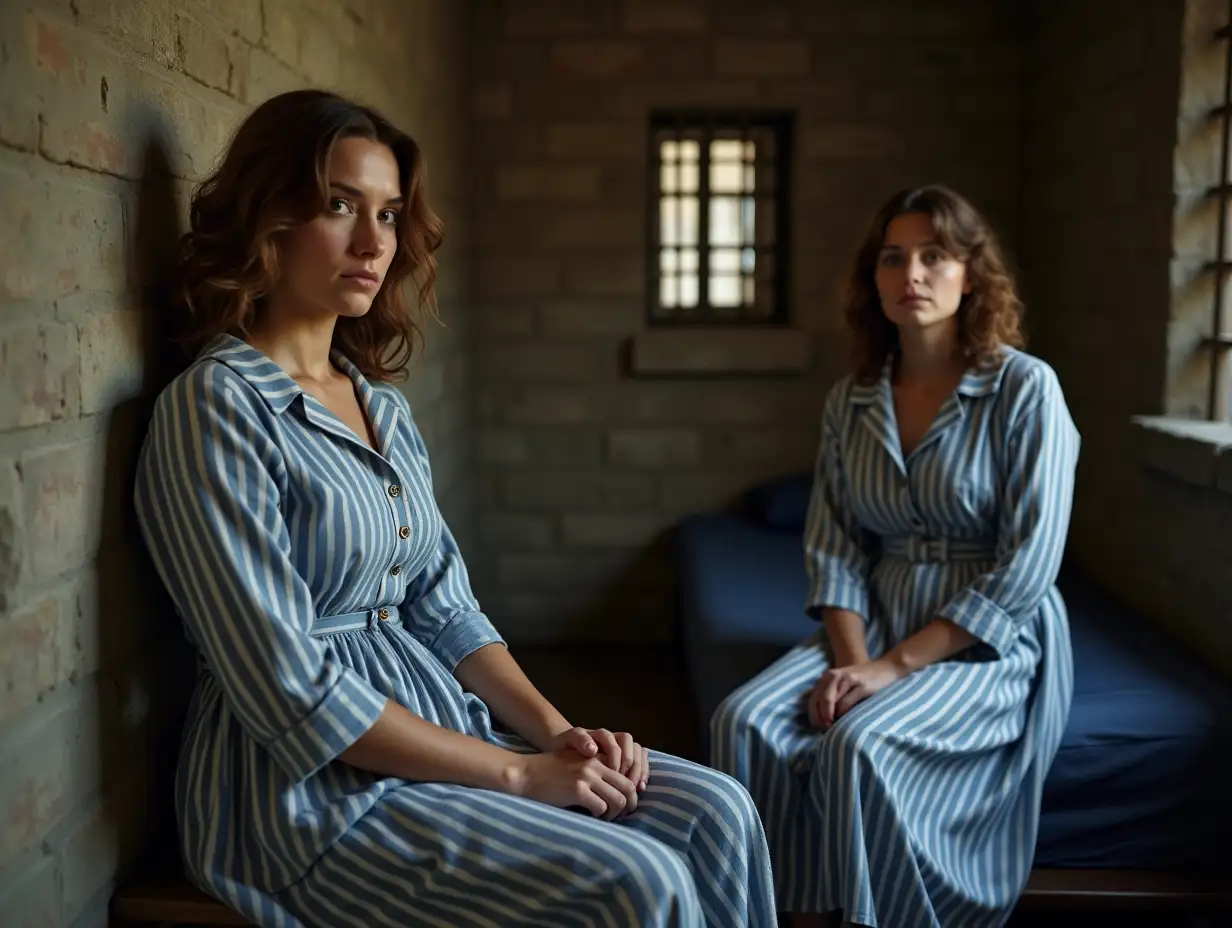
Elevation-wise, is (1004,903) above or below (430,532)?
below

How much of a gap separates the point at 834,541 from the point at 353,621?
125cm

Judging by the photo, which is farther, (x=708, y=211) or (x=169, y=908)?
(x=708, y=211)

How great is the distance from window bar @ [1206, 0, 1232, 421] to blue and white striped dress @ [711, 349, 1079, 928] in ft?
2.82

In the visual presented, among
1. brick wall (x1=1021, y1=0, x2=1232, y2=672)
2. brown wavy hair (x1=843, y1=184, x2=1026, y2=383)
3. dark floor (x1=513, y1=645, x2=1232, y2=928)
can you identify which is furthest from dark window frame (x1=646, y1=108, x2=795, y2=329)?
brown wavy hair (x1=843, y1=184, x2=1026, y2=383)

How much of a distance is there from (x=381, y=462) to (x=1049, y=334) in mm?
3071

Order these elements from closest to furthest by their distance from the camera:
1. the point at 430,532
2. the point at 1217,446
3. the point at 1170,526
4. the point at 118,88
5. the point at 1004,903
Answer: the point at 118,88 < the point at 430,532 < the point at 1004,903 < the point at 1217,446 < the point at 1170,526

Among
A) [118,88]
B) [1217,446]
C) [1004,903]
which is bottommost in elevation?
[1004,903]

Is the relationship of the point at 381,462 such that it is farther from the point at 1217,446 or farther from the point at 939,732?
the point at 1217,446

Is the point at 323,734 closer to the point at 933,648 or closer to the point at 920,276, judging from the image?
the point at 933,648

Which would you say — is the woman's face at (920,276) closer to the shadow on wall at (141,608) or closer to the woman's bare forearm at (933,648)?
the woman's bare forearm at (933,648)

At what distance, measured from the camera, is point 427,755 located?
5.46 feet

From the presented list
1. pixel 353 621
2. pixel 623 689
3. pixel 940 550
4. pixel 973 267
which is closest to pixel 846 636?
pixel 940 550

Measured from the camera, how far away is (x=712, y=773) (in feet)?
5.83

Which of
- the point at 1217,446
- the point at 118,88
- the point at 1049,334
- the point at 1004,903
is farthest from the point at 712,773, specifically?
the point at 1049,334
